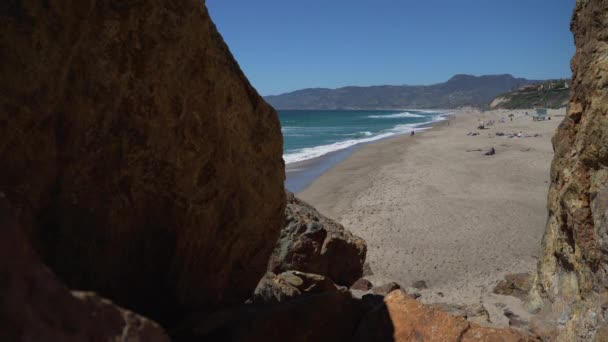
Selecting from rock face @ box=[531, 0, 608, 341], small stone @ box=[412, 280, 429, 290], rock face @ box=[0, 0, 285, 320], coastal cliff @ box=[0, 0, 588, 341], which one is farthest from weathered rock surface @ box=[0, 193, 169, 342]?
small stone @ box=[412, 280, 429, 290]

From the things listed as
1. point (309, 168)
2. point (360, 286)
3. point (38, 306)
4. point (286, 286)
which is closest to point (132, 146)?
point (38, 306)

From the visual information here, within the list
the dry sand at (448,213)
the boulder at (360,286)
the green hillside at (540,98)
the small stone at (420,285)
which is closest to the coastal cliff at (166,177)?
the boulder at (360,286)

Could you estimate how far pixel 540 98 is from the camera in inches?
3590

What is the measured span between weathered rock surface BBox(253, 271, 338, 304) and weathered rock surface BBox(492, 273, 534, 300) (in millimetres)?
3858

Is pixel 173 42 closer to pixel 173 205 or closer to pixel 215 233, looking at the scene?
pixel 173 205

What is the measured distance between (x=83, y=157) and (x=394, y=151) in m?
29.5

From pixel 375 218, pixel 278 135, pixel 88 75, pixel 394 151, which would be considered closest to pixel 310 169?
pixel 394 151

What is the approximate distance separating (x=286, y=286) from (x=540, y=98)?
9855 cm

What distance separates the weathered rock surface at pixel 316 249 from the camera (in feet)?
21.5

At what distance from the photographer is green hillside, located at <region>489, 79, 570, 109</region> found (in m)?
80.4

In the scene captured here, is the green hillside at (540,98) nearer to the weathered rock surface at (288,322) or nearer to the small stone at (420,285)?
the small stone at (420,285)

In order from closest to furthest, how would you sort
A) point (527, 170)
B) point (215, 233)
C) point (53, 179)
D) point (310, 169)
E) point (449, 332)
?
point (53, 179), point (449, 332), point (215, 233), point (527, 170), point (310, 169)

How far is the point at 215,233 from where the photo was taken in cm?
420

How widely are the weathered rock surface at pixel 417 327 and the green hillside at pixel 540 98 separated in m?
75.6
